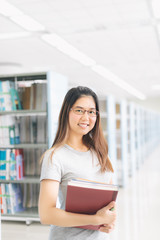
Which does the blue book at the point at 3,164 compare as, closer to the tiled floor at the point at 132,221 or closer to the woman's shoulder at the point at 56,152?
the tiled floor at the point at 132,221

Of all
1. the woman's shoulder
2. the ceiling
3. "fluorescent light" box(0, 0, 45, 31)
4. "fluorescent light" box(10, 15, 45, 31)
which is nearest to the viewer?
the woman's shoulder

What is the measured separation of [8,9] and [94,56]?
14.0 ft

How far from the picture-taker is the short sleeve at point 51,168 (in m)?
1.25

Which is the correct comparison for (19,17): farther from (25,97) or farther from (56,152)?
(56,152)

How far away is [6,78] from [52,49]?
430cm

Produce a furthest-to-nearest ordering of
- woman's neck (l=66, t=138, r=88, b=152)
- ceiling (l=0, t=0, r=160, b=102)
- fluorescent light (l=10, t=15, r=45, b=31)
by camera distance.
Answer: fluorescent light (l=10, t=15, r=45, b=31)
ceiling (l=0, t=0, r=160, b=102)
woman's neck (l=66, t=138, r=88, b=152)

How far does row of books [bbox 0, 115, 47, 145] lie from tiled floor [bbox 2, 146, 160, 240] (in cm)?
113

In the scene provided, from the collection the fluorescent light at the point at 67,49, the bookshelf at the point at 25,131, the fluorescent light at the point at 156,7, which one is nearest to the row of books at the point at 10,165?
the bookshelf at the point at 25,131

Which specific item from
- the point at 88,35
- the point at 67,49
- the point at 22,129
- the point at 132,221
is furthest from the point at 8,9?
the point at 132,221

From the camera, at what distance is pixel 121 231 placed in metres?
3.73

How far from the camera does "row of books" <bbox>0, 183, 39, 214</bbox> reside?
4.09 m

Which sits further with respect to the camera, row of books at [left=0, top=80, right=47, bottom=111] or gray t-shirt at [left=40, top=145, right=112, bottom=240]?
row of books at [left=0, top=80, right=47, bottom=111]

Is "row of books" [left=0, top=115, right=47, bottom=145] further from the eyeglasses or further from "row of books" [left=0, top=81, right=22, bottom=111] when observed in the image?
the eyeglasses

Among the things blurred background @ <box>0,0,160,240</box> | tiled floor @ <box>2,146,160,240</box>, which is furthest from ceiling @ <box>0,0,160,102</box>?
tiled floor @ <box>2,146,160,240</box>
